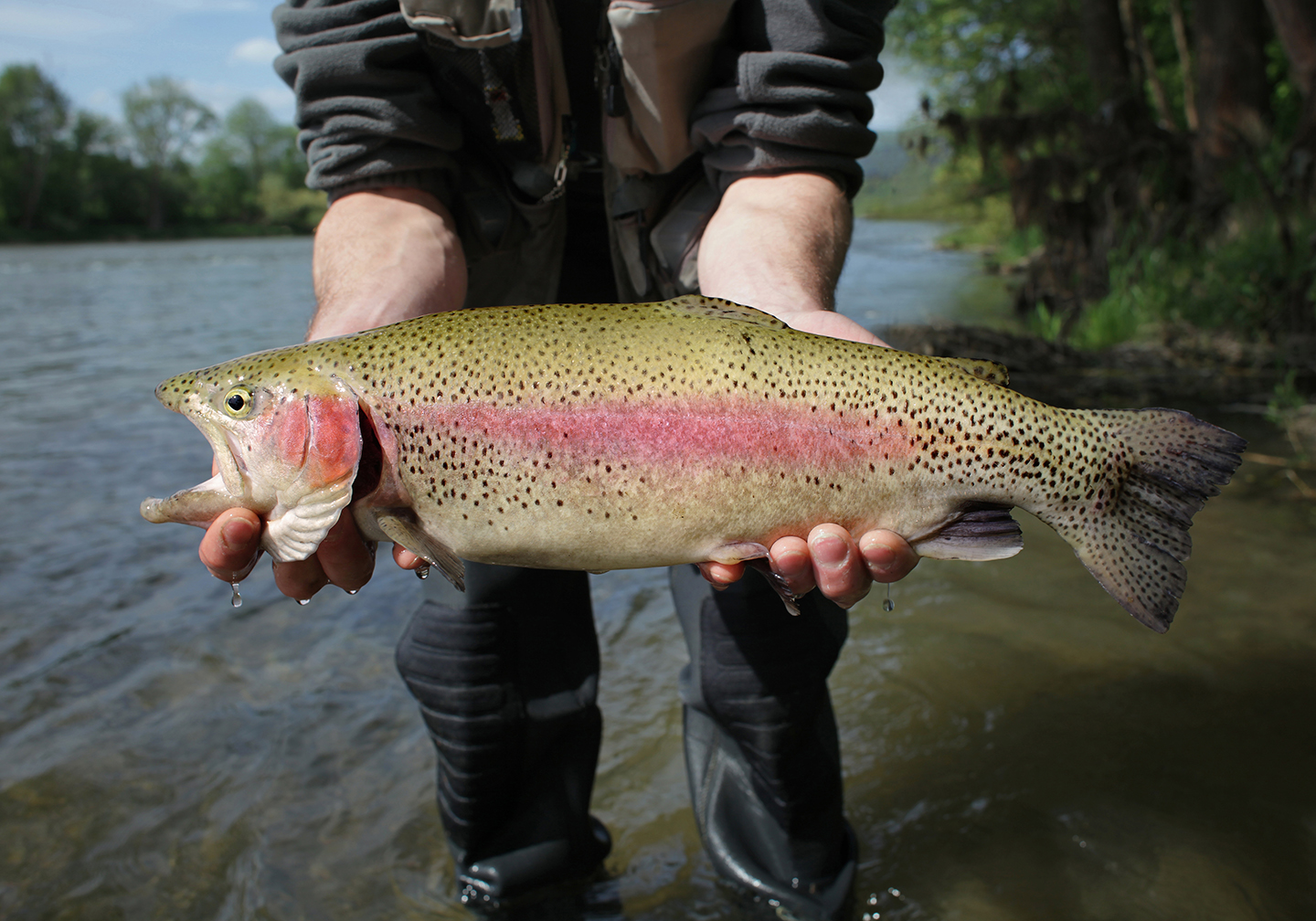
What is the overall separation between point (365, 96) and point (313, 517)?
1.47 m

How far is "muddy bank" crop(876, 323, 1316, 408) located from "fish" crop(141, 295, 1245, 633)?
5.87m

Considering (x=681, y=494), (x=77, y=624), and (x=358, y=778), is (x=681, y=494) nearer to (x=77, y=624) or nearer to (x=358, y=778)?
(x=358, y=778)

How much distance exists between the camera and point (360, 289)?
2412 mm

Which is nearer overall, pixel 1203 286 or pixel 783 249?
pixel 783 249

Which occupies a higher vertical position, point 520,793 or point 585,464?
point 585,464

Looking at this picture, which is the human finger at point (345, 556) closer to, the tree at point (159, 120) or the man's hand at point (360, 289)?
the man's hand at point (360, 289)

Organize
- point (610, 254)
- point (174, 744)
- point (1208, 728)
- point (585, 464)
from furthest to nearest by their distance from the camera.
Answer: point (174, 744) < point (1208, 728) < point (610, 254) < point (585, 464)

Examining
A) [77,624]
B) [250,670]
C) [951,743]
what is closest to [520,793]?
[951,743]

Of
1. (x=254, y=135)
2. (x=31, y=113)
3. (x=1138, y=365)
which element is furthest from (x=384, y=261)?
(x=254, y=135)

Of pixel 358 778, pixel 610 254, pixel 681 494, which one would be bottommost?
pixel 358 778

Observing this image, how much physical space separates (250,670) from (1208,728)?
14.6 ft

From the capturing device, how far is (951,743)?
3643 mm

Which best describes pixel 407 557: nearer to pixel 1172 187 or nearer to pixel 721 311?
pixel 721 311

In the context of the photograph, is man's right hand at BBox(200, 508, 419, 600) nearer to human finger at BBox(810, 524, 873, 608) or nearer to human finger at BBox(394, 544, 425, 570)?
human finger at BBox(394, 544, 425, 570)
